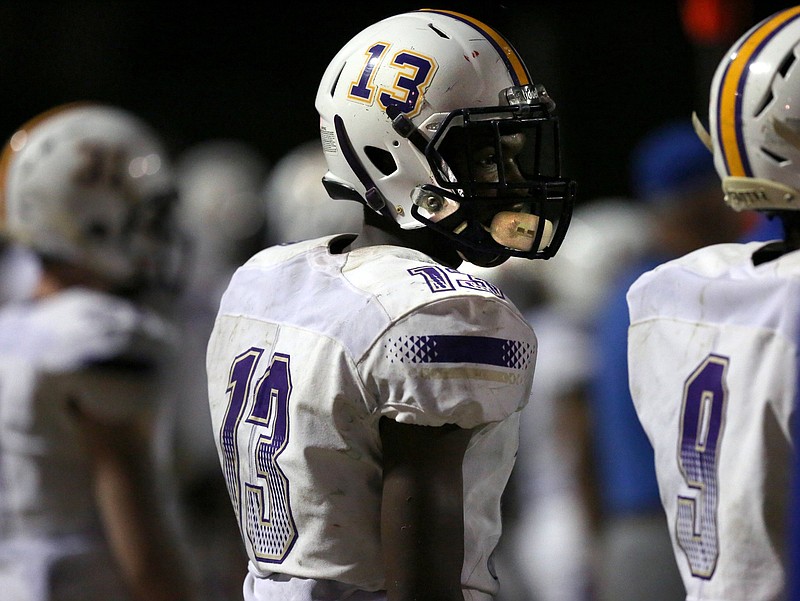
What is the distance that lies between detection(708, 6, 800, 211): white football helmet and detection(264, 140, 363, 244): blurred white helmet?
109 inches

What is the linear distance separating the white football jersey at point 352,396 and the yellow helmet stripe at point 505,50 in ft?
1.29

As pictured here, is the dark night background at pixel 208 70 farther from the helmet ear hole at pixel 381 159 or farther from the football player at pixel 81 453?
the helmet ear hole at pixel 381 159

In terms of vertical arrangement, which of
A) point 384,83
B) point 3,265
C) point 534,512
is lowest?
point 534,512

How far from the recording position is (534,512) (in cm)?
704

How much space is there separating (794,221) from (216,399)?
1241 millimetres

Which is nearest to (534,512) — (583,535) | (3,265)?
(583,535)

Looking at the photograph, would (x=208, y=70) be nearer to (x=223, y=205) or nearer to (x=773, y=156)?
(x=223, y=205)

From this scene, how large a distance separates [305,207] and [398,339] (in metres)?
4.46

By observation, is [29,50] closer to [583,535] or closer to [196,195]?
[196,195]

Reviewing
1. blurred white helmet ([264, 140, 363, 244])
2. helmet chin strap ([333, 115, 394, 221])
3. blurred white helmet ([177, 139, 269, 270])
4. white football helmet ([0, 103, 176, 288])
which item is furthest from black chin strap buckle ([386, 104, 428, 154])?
blurred white helmet ([177, 139, 269, 270])

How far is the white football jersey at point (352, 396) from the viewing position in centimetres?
219

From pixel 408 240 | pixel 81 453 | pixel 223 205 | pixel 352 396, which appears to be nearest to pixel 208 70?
pixel 223 205

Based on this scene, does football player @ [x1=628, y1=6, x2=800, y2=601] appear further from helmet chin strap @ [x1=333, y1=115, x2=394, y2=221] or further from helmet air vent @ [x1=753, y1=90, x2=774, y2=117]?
helmet chin strap @ [x1=333, y1=115, x2=394, y2=221]

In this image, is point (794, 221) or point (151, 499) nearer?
point (794, 221)
